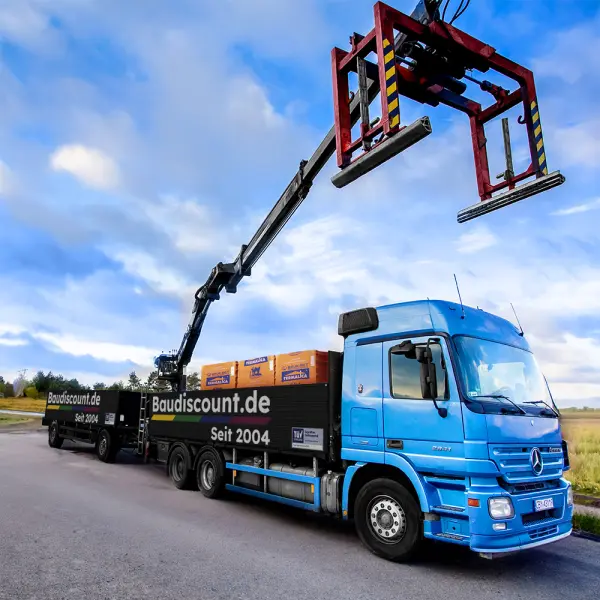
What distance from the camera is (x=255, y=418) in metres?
8.18

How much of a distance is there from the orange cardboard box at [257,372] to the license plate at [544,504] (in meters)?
4.17

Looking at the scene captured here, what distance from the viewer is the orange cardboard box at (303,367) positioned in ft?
23.9

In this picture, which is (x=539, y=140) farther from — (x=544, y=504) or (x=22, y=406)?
(x=22, y=406)

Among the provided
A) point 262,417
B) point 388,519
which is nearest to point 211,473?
point 262,417

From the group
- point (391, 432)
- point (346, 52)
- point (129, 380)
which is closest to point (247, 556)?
point (391, 432)

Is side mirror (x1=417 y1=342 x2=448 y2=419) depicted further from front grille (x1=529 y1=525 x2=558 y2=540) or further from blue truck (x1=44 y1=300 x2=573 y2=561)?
front grille (x1=529 y1=525 x2=558 y2=540)

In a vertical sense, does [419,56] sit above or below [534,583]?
above

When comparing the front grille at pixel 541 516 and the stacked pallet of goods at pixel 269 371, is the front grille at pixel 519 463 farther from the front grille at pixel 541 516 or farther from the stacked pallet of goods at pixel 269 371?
the stacked pallet of goods at pixel 269 371

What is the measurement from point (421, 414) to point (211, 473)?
5002 millimetres

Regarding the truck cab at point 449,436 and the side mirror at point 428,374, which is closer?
the truck cab at point 449,436

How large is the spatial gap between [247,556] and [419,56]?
22.5 feet

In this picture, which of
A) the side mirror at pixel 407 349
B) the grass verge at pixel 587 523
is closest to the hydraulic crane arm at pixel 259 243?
the side mirror at pixel 407 349

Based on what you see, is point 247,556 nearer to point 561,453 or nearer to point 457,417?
point 457,417

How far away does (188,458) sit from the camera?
9.72m
